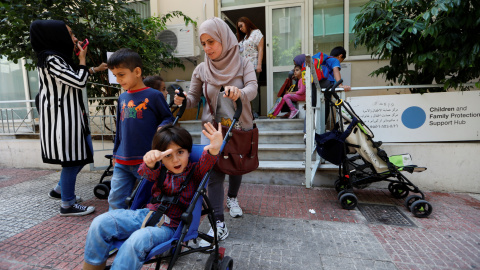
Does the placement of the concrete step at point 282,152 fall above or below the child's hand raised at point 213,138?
below

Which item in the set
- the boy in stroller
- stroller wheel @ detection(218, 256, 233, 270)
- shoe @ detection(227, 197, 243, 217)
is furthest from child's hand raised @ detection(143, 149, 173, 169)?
shoe @ detection(227, 197, 243, 217)

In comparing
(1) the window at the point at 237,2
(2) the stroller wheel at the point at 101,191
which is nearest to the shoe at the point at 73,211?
(2) the stroller wheel at the point at 101,191

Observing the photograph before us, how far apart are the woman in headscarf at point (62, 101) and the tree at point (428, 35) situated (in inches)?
146

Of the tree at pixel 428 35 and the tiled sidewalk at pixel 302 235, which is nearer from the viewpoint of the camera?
the tiled sidewalk at pixel 302 235

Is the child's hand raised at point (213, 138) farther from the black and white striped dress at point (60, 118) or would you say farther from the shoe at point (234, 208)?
the black and white striped dress at point (60, 118)

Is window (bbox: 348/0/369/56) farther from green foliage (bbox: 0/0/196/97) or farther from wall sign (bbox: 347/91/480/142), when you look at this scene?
green foliage (bbox: 0/0/196/97)

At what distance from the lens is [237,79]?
2453 mm

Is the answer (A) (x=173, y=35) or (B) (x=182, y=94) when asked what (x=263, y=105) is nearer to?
(A) (x=173, y=35)

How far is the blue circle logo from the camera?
401cm

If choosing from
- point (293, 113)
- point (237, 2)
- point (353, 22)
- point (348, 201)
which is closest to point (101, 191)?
point (348, 201)

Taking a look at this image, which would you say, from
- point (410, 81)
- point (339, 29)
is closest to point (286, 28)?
point (339, 29)

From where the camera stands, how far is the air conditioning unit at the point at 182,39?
637cm

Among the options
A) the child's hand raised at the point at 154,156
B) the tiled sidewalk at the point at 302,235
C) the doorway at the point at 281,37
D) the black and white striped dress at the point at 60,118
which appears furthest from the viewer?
the doorway at the point at 281,37

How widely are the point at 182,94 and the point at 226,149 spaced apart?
2.09ft
